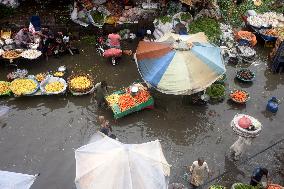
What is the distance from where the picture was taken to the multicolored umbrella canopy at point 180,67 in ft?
48.6

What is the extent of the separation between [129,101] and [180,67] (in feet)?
8.15

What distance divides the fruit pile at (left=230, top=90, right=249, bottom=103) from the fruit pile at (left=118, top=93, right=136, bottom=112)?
170 inches

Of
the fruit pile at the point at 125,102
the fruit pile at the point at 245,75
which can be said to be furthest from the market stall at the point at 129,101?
the fruit pile at the point at 245,75

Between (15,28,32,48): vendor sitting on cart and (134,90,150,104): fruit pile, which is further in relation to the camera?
(15,28,32,48): vendor sitting on cart

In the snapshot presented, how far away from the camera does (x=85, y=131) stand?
49.3 feet

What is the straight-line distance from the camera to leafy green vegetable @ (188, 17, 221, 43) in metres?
19.5

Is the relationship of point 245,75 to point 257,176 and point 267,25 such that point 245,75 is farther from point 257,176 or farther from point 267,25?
point 257,176

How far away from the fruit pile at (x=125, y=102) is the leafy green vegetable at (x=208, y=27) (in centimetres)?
584

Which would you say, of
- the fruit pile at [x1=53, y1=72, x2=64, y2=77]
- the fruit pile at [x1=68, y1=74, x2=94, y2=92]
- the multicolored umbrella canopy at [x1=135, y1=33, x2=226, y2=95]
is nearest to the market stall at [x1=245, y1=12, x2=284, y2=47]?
the multicolored umbrella canopy at [x1=135, y1=33, x2=226, y2=95]

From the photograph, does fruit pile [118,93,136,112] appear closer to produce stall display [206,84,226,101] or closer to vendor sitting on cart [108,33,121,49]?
produce stall display [206,84,226,101]

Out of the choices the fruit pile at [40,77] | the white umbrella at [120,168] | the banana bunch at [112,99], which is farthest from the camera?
the fruit pile at [40,77]

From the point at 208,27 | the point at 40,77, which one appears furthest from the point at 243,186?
the point at 208,27

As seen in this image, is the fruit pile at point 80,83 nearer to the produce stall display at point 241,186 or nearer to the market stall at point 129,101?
the market stall at point 129,101

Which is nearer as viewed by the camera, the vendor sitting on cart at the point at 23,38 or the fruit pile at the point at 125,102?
the fruit pile at the point at 125,102
